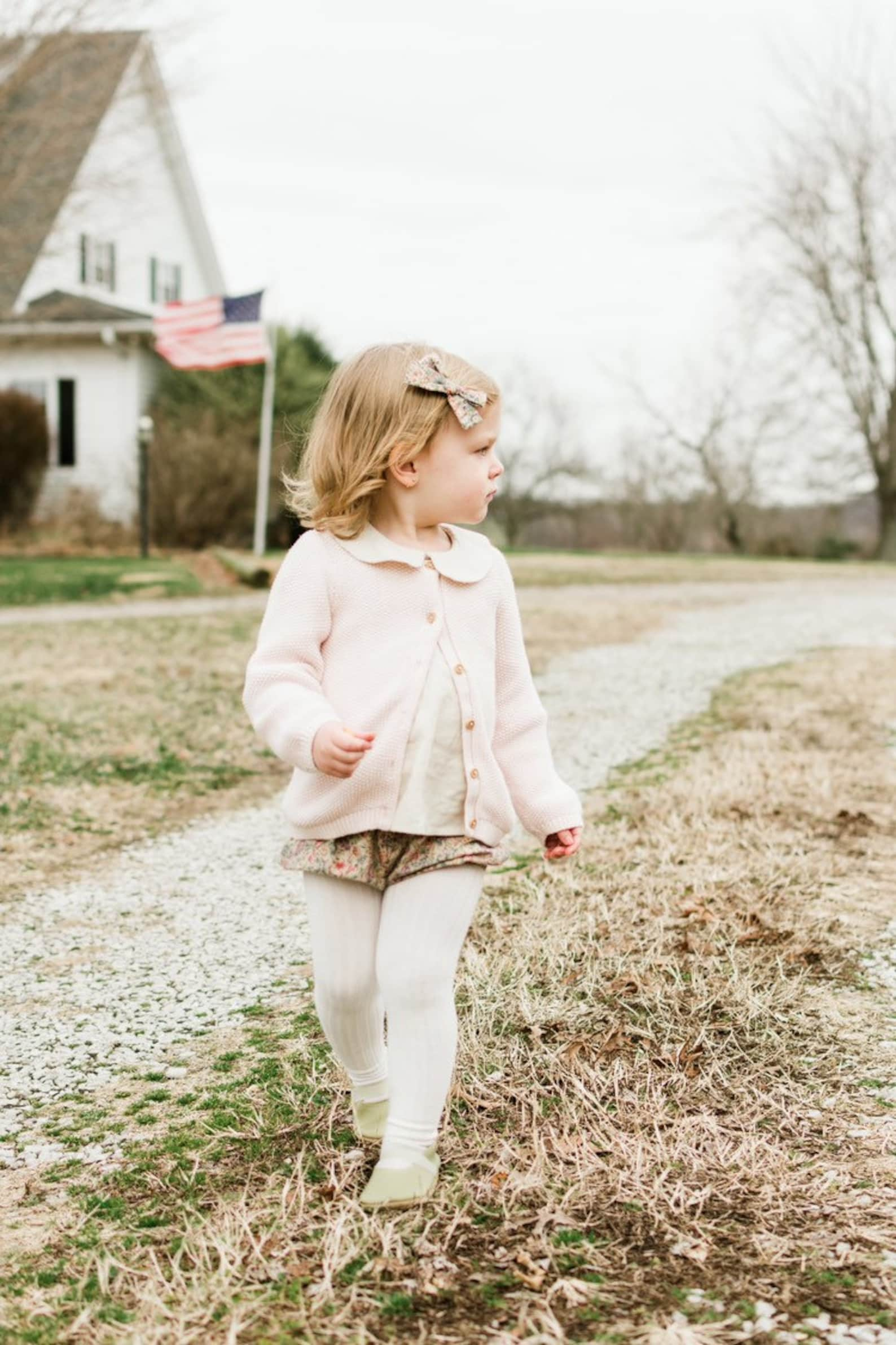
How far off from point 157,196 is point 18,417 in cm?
642

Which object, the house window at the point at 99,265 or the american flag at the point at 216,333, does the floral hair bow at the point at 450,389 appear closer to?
the american flag at the point at 216,333

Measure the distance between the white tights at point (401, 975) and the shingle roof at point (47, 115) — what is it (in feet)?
48.4

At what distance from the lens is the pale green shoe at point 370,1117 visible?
7.10 feet

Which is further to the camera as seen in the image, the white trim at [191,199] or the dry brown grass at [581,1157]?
the white trim at [191,199]

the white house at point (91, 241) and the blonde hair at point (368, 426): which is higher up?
the white house at point (91, 241)

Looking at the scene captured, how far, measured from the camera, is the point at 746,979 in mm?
2623

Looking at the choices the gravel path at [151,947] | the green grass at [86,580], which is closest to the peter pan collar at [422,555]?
the gravel path at [151,947]

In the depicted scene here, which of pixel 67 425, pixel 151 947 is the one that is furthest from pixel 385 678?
pixel 67 425

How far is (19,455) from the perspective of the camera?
20.3 metres

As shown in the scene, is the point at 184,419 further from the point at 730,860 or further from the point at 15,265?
the point at 730,860

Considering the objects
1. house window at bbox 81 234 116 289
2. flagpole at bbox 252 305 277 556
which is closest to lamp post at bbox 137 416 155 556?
flagpole at bbox 252 305 277 556

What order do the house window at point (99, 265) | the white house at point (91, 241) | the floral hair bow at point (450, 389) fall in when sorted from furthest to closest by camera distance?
the house window at point (99, 265), the white house at point (91, 241), the floral hair bow at point (450, 389)

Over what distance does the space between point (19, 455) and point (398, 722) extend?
1953 centimetres

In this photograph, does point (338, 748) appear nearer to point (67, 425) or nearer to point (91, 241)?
point (91, 241)
